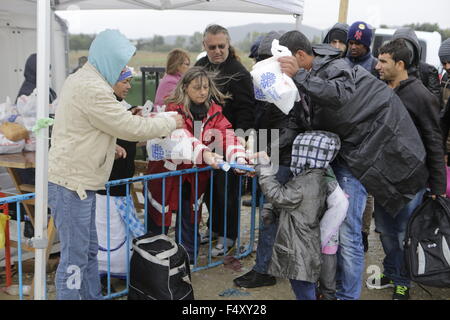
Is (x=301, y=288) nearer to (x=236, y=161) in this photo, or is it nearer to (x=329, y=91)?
(x=236, y=161)

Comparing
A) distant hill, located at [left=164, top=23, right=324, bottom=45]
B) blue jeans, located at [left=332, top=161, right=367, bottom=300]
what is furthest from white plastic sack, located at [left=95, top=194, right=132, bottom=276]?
distant hill, located at [left=164, top=23, right=324, bottom=45]

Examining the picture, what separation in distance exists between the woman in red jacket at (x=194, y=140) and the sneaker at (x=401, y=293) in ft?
5.49

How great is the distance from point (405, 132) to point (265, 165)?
37.0 inches

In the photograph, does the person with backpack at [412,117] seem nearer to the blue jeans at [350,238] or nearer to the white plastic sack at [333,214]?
the blue jeans at [350,238]

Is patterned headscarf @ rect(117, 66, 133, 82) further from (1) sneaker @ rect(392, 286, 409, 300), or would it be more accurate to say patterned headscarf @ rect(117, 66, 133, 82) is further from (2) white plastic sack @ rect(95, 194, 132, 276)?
(1) sneaker @ rect(392, 286, 409, 300)

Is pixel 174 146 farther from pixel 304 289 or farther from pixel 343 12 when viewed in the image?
pixel 343 12

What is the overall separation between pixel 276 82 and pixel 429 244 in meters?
1.72

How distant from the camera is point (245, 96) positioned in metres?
3.95

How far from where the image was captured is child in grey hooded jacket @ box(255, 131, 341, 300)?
281 centimetres

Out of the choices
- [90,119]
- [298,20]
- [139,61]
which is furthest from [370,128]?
[139,61]

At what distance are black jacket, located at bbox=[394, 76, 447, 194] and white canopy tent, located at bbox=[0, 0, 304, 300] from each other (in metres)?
2.11

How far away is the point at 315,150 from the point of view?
2828 mm

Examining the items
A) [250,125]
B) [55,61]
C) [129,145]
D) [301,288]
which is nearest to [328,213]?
[301,288]

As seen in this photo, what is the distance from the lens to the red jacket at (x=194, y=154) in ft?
11.0
